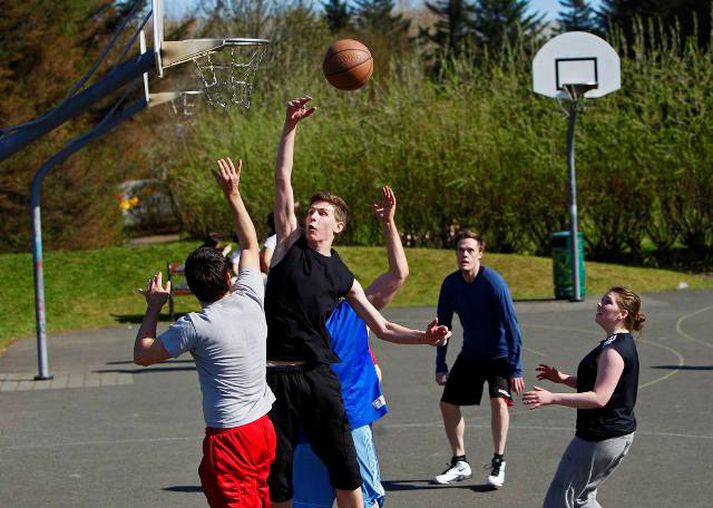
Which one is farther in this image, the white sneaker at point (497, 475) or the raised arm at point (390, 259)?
the white sneaker at point (497, 475)

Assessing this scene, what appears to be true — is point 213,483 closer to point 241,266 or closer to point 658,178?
point 241,266

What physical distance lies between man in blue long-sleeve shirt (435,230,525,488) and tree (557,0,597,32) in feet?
214

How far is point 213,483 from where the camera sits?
19.8 feet

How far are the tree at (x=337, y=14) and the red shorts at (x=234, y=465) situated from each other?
72.5m

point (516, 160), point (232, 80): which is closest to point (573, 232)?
point (516, 160)

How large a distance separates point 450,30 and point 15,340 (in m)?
57.5

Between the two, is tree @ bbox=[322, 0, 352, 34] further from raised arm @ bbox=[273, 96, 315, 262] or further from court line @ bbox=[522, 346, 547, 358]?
A: raised arm @ bbox=[273, 96, 315, 262]

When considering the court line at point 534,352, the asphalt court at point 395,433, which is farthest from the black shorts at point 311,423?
the court line at point 534,352

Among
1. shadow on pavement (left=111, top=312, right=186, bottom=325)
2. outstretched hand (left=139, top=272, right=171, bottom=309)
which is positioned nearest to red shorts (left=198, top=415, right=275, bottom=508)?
outstretched hand (left=139, top=272, right=171, bottom=309)

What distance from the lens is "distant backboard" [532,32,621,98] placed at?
77.4 ft

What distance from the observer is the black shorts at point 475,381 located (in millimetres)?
9243

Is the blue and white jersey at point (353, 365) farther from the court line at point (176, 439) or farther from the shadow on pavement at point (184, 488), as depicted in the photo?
the court line at point (176, 439)

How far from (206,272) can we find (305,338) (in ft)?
2.95

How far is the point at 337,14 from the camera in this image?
80.3 metres
